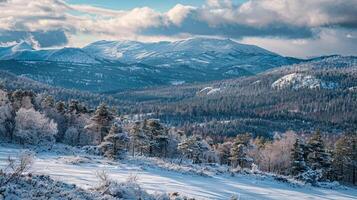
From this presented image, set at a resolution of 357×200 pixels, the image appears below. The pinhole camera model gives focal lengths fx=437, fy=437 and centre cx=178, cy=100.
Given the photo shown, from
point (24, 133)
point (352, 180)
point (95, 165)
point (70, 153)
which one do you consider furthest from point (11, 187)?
point (352, 180)

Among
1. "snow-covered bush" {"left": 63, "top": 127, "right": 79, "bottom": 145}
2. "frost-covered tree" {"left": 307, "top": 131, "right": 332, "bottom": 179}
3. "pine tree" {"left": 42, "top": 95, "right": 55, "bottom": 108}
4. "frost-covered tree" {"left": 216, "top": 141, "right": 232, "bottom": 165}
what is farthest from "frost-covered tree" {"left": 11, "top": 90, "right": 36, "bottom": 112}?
"frost-covered tree" {"left": 307, "top": 131, "right": 332, "bottom": 179}

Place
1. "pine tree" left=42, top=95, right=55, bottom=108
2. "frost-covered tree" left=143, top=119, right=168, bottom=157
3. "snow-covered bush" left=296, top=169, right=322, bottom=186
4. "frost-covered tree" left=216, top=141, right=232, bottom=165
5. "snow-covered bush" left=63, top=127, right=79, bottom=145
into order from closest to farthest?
1. "snow-covered bush" left=296, top=169, right=322, bottom=186
2. "frost-covered tree" left=143, top=119, right=168, bottom=157
3. "snow-covered bush" left=63, top=127, right=79, bottom=145
4. "pine tree" left=42, top=95, right=55, bottom=108
5. "frost-covered tree" left=216, top=141, right=232, bottom=165

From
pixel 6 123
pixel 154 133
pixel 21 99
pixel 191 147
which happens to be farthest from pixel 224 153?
pixel 6 123

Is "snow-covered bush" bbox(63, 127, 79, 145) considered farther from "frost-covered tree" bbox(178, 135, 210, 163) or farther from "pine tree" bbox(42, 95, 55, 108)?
"frost-covered tree" bbox(178, 135, 210, 163)

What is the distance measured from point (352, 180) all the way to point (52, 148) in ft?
234

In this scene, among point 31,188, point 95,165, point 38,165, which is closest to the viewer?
point 31,188

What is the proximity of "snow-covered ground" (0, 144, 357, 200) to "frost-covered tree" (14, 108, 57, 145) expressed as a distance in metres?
15.2

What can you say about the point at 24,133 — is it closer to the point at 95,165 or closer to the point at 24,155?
the point at 95,165

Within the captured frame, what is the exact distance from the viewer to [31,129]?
217 ft

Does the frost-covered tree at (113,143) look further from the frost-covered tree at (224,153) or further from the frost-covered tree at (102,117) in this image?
the frost-covered tree at (224,153)

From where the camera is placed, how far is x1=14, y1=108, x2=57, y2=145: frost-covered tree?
208 feet

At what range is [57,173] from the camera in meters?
33.1

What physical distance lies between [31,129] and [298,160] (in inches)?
1715

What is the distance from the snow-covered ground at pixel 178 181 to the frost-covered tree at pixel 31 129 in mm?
15168
